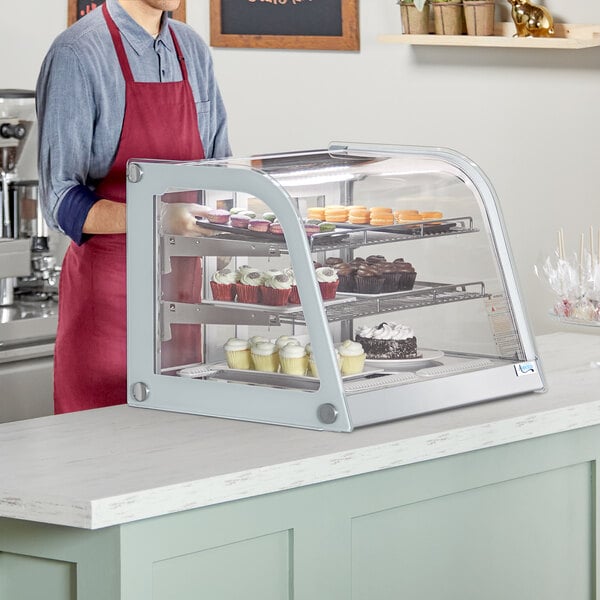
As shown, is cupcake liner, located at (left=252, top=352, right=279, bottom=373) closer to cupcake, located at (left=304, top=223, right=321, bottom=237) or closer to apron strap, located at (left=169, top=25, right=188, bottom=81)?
cupcake, located at (left=304, top=223, right=321, bottom=237)

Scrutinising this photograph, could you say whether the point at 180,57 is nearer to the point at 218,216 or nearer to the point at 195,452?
the point at 218,216

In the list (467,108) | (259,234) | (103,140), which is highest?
(467,108)

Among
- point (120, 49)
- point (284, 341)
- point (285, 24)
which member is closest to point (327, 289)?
point (284, 341)

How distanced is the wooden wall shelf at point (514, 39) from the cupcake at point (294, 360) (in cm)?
160

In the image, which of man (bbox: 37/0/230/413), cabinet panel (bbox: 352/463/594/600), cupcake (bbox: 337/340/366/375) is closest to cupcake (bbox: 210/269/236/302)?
cupcake (bbox: 337/340/366/375)

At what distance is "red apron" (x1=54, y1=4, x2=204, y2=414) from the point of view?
100 inches

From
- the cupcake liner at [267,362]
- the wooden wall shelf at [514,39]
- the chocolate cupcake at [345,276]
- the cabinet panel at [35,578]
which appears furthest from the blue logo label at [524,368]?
the wooden wall shelf at [514,39]

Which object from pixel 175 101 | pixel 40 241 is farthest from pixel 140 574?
pixel 40 241

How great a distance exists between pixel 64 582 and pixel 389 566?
1.75ft

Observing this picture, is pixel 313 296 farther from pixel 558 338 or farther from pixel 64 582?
pixel 558 338

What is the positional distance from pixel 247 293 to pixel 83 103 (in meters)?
0.60

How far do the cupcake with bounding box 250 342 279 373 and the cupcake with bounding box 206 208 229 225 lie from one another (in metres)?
0.22

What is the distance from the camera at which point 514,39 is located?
135 inches

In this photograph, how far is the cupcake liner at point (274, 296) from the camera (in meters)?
2.07
